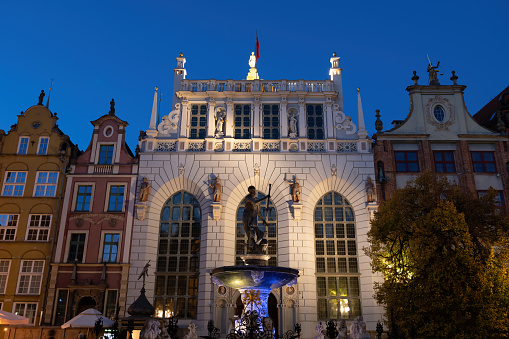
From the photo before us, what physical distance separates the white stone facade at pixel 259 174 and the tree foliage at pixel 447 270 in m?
7.03

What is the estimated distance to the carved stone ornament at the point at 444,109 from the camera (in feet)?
109

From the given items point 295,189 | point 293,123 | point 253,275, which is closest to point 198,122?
point 293,123

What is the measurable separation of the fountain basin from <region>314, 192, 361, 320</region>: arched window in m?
12.4

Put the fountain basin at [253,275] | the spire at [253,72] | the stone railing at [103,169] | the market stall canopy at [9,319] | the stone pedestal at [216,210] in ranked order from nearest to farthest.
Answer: the fountain basin at [253,275], the market stall canopy at [9,319], the stone pedestal at [216,210], the stone railing at [103,169], the spire at [253,72]

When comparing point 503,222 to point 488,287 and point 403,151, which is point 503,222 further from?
point 403,151

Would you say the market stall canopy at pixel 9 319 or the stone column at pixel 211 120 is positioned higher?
the stone column at pixel 211 120

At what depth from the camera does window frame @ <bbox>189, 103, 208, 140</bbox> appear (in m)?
33.5

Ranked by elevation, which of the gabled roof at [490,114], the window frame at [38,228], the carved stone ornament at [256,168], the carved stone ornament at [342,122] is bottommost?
the window frame at [38,228]

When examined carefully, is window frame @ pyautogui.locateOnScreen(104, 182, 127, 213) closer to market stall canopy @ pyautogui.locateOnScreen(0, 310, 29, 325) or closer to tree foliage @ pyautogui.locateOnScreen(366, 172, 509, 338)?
market stall canopy @ pyautogui.locateOnScreen(0, 310, 29, 325)

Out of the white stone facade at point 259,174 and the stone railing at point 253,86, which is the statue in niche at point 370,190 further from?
the stone railing at point 253,86

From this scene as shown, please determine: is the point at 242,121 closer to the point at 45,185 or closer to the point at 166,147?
the point at 166,147

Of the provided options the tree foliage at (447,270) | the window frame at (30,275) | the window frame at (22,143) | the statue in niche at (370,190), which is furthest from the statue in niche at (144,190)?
the tree foliage at (447,270)

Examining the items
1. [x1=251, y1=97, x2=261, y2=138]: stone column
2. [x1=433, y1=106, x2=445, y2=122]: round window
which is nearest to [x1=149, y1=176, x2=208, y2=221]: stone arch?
[x1=251, y1=97, x2=261, y2=138]: stone column

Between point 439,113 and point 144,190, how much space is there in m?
22.2
